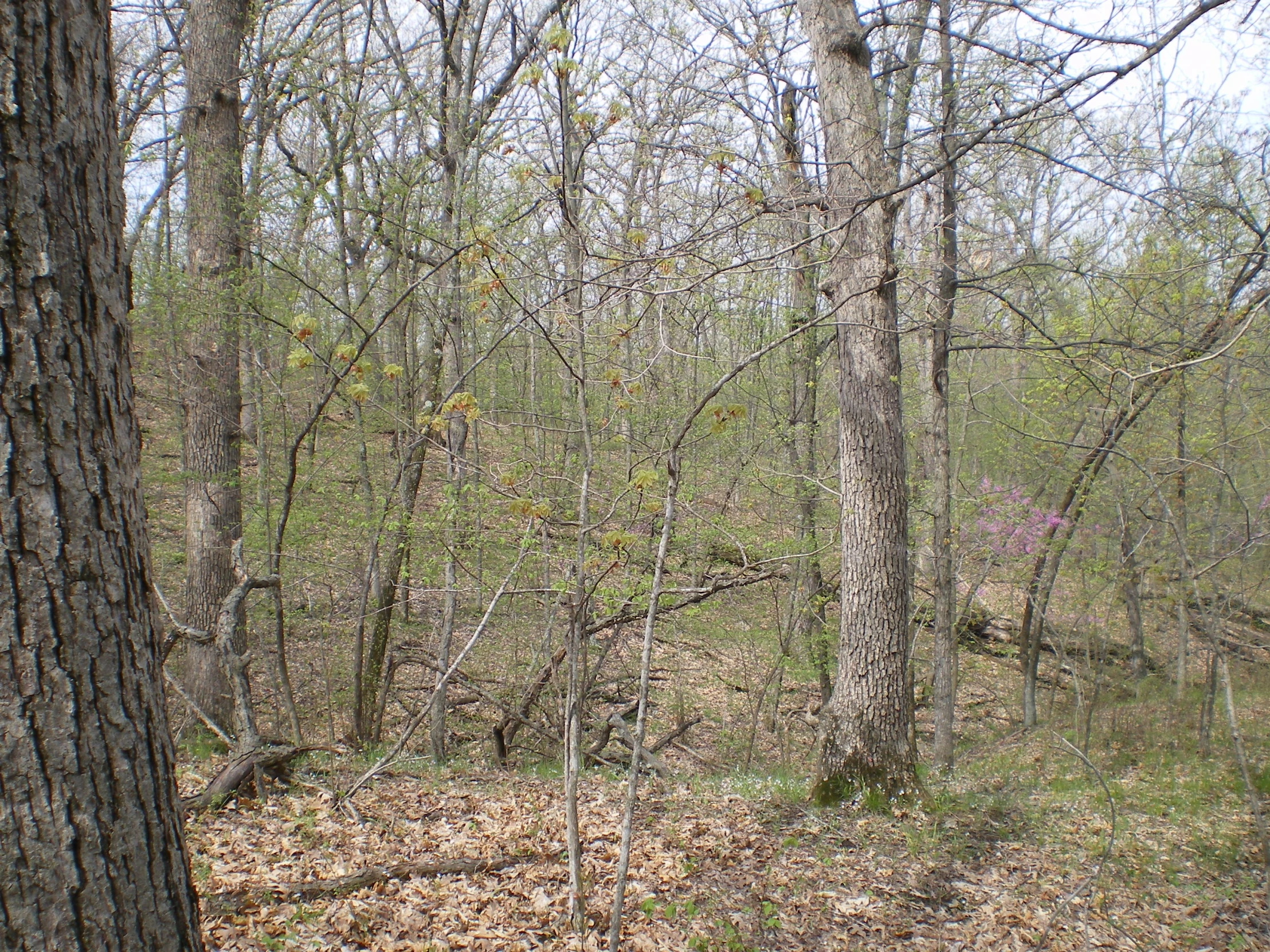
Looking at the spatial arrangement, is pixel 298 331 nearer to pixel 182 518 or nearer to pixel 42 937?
pixel 42 937

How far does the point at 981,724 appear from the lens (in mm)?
11070

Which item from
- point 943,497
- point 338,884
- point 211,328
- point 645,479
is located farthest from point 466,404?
point 943,497

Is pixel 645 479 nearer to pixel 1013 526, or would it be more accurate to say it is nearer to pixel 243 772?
pixel 243 772

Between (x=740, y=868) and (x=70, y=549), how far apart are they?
3665 millimetres

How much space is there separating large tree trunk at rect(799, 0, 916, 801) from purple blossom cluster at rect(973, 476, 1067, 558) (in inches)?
169

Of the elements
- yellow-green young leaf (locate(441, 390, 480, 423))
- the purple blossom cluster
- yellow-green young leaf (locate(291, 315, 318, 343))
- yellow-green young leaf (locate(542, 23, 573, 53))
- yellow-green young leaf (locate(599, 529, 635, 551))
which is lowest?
the purple blossom cluster

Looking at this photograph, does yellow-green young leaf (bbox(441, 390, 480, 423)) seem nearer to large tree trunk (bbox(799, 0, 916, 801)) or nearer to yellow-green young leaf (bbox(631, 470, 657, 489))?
yellow-green young leaf (bbox(631, 470, 657, 489))

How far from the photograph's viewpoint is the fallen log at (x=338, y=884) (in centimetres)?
303

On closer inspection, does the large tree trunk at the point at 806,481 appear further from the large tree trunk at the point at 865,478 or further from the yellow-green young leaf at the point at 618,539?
the yellow-green young leaf at the point at 618,539

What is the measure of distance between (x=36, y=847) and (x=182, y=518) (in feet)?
38.2

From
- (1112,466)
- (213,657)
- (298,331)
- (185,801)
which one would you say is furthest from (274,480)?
(1112,466)

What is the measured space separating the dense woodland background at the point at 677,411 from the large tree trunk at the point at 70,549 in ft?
5.11

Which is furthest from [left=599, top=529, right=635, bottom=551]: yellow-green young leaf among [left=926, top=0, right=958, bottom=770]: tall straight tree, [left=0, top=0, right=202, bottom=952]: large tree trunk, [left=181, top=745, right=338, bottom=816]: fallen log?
[left=926, top=0, right=958, bottom=770]: tall straight tree

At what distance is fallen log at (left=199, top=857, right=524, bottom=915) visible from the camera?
3.03m
